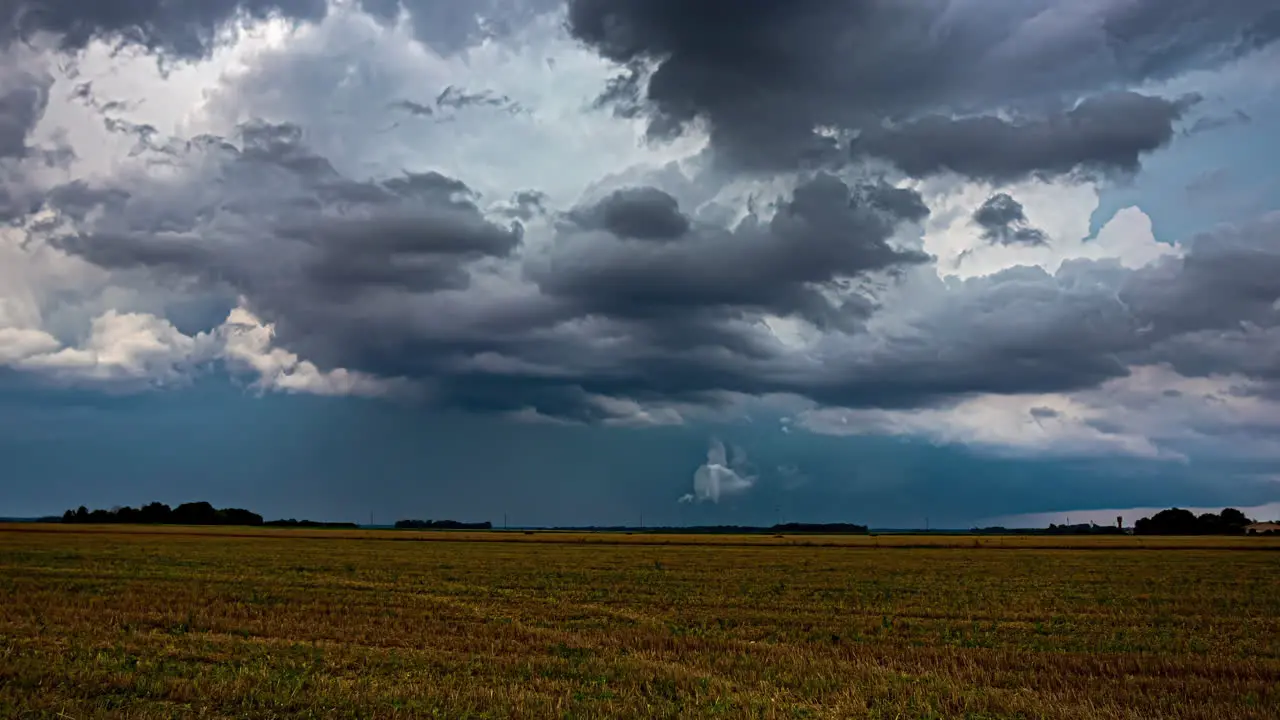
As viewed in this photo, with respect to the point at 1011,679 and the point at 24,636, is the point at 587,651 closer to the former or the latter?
the point at 1011,679

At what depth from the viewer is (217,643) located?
20.1m

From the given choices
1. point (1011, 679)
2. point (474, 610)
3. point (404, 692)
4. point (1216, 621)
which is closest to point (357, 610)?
point (474, 610)

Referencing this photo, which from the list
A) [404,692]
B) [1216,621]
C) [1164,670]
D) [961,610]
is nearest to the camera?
[404,692]

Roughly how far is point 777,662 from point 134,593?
973 inches

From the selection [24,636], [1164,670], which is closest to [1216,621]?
[1164,670]

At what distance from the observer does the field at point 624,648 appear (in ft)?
47.3

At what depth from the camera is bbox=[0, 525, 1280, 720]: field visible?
14.4 meters

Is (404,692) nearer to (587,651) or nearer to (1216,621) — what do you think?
(587,651)

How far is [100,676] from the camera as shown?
15.6 meters

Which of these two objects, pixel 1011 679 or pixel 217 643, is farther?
pixel 217 643

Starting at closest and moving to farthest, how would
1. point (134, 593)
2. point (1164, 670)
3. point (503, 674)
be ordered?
point (503, 674) → point (1164, 670) → point (134, 593)

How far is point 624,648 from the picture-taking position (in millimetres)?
20766

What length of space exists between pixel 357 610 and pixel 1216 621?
2616cm

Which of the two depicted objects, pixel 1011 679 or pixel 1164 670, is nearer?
pixel 1011 679
